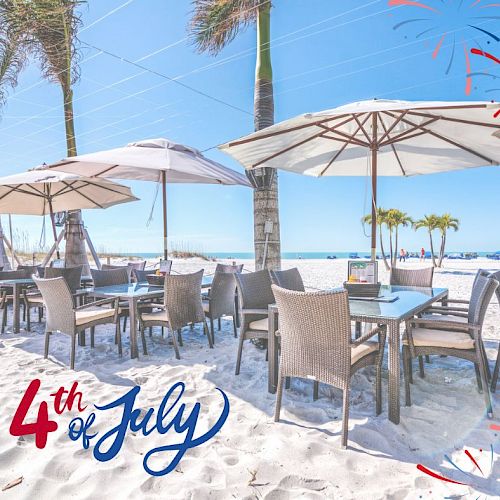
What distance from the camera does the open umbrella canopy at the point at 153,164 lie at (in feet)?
14.4

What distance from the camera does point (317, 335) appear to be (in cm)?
228

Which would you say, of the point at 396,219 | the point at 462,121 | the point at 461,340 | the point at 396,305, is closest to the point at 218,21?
the point at 462,121

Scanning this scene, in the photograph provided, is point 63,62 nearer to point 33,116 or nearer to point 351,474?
point 33,116

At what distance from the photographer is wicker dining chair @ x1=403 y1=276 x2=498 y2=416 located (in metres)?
2.62

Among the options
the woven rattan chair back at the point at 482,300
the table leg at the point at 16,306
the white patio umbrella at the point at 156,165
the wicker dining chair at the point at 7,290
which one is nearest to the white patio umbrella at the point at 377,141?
the white patio umbrella at the point at 156,165

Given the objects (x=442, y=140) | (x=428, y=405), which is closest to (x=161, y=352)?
(x=428, y=405)

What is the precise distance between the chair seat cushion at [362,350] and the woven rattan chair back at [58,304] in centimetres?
249

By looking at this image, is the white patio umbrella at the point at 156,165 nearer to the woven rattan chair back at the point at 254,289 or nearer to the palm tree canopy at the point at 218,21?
the woven rattan chair back at the point at 254,289

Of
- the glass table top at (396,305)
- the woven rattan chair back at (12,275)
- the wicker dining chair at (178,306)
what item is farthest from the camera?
the woven rattan chair back at (12,275)

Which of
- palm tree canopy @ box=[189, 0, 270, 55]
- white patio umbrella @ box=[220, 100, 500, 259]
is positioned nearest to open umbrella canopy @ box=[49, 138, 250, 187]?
white patio umbrella @ box=[220, 100, 500, 259]

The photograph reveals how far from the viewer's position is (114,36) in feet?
29.0

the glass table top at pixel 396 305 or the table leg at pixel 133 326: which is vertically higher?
the glass table top at pixel 396 305

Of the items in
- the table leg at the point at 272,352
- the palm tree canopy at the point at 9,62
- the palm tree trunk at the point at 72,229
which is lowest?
the table leg at the point at 272,352

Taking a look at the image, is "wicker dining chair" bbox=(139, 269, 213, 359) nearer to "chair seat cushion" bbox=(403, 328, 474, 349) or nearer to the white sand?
the white sand
